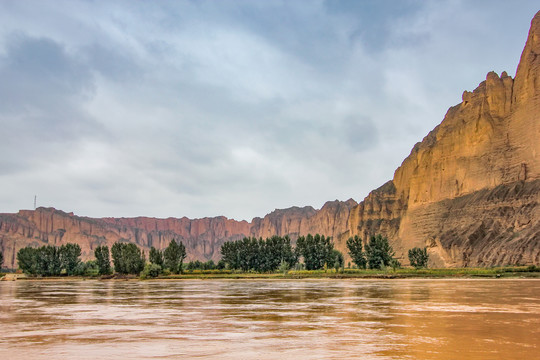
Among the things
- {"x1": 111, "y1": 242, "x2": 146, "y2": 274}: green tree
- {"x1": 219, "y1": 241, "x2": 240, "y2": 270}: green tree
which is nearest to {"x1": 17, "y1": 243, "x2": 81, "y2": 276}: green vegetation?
{"x1": 111, "y1": 242, "x2": 146, "y2": 274}: green tree

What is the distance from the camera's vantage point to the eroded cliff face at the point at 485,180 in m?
110

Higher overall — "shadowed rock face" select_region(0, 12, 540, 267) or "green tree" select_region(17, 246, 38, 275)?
"shadowed rock face" select_region(0, 12, 540, 267)

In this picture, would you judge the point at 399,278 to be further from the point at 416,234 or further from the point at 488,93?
the point at 488,93

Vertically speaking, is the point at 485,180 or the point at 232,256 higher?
the point at 485,180

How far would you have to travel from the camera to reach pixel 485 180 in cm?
12975

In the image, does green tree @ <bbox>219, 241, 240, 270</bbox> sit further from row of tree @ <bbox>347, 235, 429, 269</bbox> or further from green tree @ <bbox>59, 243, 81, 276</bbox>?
green tree @ <bbox>59, 243, 81, 276</bbox>

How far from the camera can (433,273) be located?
83.8m

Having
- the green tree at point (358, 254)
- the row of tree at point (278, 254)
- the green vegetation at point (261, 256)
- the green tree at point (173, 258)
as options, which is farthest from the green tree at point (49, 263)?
the green tree at point (358, 254)

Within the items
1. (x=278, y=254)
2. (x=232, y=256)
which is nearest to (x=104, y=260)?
(x=232, y=256)

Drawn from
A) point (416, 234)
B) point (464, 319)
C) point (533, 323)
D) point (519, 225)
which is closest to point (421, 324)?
point (464, 319)

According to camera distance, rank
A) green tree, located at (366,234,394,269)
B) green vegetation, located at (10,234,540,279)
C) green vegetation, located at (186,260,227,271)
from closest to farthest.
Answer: green tree, located at (366,234,394,269), green vegetation, located at (10,234,540,279), green vegetation, located at (186,260,227,271)

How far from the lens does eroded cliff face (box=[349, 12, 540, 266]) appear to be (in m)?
110

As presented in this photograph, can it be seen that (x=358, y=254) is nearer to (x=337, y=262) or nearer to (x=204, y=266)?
(x=337, y=262)

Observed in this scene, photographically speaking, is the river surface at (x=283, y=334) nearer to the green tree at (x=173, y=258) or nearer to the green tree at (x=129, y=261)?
the green tree at (x=173, y=258)
